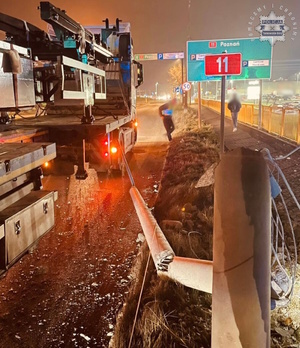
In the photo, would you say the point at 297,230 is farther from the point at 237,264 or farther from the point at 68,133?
the point at 68,133

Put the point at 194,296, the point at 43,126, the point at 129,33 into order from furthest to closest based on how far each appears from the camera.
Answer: the point at 129,33 → the point at 43,126 → the point at 194,296

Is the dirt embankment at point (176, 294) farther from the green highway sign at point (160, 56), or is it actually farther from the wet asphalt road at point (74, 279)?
the green highway sign at point (160, 56)

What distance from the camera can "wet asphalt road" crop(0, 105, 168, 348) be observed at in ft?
11.2

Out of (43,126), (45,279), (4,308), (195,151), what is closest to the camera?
(4,308)

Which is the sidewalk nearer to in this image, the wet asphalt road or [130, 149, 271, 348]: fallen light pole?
the wet asphalt road

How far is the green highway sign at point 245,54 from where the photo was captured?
1769 cm

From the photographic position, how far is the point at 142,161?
11469 millimetres

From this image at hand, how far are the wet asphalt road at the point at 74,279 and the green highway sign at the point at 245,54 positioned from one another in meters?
11.9

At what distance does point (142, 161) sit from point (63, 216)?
5296mm

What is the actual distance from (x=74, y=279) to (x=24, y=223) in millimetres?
1464

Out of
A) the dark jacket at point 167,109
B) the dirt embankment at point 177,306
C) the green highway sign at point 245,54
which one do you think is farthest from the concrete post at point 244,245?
the green highway sign at point 245,54

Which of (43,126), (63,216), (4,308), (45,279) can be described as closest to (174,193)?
(63,216)

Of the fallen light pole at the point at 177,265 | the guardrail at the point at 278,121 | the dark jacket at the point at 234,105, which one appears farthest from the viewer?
the guardrail at the point at 278,121

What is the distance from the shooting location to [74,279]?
4.32 metres
